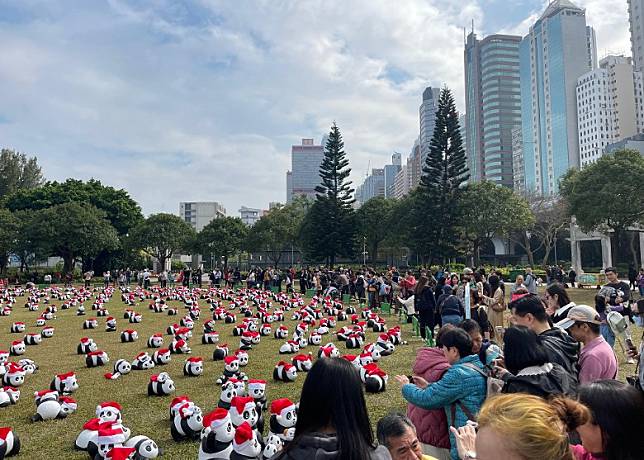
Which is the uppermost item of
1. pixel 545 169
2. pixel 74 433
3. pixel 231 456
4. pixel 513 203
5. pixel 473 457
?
pixel 545 169

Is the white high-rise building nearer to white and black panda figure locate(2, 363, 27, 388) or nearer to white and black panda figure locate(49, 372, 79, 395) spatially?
white and black panda figure locate(49, 372, 79, 395)

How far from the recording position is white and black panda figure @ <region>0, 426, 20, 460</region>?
4.96m

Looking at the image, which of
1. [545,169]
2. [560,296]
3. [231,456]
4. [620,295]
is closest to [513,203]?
[620,295]

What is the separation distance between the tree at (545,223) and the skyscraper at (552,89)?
4359 cm

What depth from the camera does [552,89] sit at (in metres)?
95.1

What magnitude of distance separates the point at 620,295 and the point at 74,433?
9882 millimetres

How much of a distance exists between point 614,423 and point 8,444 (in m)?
5.59

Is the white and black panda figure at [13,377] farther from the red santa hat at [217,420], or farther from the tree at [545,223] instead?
the tree at [545,223]

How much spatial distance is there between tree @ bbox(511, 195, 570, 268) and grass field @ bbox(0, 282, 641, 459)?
34.5 meters

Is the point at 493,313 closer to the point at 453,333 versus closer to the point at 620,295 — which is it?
the point at 620,295

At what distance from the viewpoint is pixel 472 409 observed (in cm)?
322

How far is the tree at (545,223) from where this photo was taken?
43.8m

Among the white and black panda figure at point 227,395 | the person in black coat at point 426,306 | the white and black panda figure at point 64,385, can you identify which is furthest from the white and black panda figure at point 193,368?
the person in black coat at point 426,306

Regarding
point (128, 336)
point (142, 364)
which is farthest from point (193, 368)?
A: point (128, 336)
